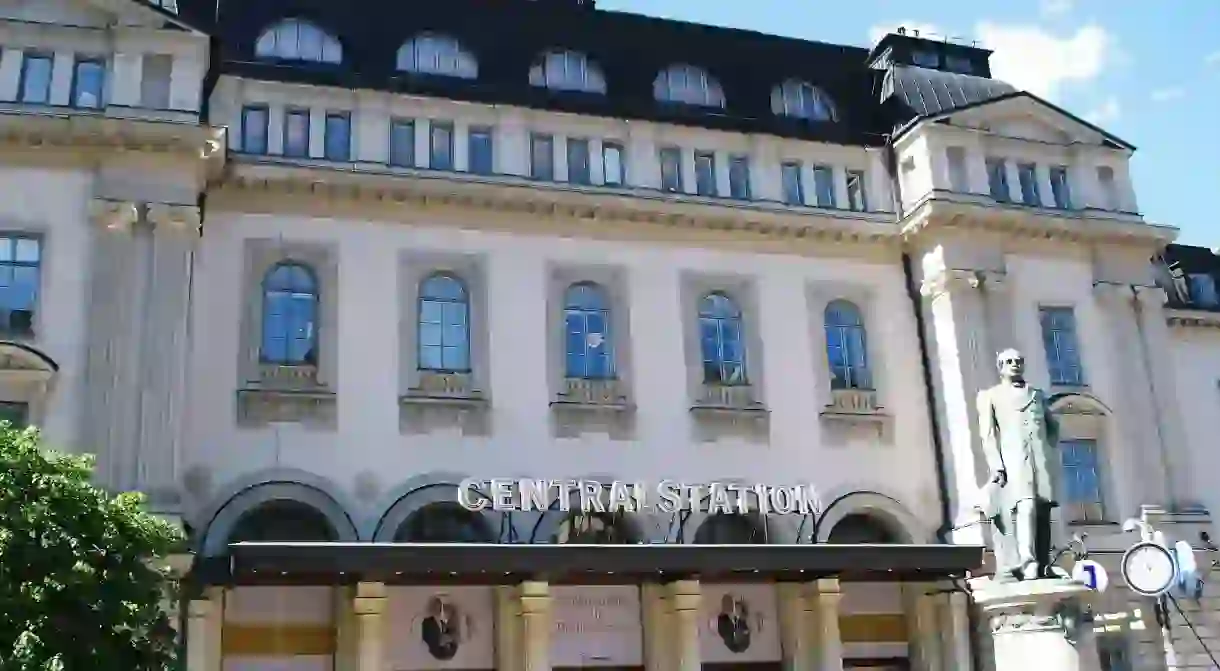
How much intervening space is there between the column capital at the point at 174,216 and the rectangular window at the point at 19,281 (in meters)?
2.31

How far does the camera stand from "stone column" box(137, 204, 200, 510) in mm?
24156

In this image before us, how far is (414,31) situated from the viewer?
31000 millimetres

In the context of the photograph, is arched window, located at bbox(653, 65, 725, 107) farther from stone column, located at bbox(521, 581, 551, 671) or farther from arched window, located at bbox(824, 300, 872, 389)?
stone column, located at bbox(521, 581, 551, 671)

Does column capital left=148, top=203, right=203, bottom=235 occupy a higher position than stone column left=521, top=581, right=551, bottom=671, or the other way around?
column capital left=148, top=203, right=203, bottom=235

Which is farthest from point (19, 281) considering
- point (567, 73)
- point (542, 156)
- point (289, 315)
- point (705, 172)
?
point (705, 172)

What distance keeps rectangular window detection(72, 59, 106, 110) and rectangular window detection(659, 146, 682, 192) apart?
1313cm

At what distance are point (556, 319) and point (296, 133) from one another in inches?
290

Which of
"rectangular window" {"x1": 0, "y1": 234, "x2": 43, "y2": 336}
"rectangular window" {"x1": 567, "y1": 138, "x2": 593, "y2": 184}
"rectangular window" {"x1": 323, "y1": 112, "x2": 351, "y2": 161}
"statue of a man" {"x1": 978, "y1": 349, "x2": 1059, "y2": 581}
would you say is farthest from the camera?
A: "rectangular window" {"x1": 567, "y1": 138, "x2": 593, "y2": 184}

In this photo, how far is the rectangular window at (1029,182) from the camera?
33562mm

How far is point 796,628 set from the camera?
1123 inches

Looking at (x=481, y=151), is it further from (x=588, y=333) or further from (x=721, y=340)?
(x=721, y=340)

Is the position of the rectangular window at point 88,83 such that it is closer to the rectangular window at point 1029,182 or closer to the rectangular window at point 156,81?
the rectangular window at point 156,81

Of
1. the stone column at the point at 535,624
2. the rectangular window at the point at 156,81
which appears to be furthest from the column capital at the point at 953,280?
the rectangular window at the point at 156,81

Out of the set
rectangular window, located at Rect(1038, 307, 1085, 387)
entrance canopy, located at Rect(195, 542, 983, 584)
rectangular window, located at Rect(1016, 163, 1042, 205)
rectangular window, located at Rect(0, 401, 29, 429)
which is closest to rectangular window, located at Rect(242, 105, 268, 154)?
rectangular window, located at Rect(0, 401, 29, 429)
